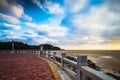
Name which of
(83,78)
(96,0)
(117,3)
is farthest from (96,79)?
(96,0)

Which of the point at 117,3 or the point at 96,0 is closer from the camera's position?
the point at 117,3

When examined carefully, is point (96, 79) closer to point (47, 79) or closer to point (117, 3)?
point (47, 79)

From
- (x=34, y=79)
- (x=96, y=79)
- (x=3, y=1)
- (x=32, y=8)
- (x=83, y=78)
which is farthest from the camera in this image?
(x=32, y=8)

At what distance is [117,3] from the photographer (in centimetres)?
575

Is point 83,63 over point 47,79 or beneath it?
over

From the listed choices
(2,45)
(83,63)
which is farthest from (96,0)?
(2,45)

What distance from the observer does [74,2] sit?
10.1m

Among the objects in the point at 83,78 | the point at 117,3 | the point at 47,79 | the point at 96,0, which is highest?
the point at 96,0

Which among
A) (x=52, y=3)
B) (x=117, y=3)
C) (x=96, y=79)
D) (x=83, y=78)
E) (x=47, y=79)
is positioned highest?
(x=52, y=3)

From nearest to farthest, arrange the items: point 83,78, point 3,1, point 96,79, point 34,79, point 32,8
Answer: point 96,79 < point 83,78 < point 34,79 < point 3,1 < point 32,8

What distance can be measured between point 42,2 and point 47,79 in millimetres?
10941

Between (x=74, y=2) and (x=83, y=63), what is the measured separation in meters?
8.16

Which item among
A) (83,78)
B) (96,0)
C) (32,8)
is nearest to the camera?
(83,78)

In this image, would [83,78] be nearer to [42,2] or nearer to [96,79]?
[96,79]
